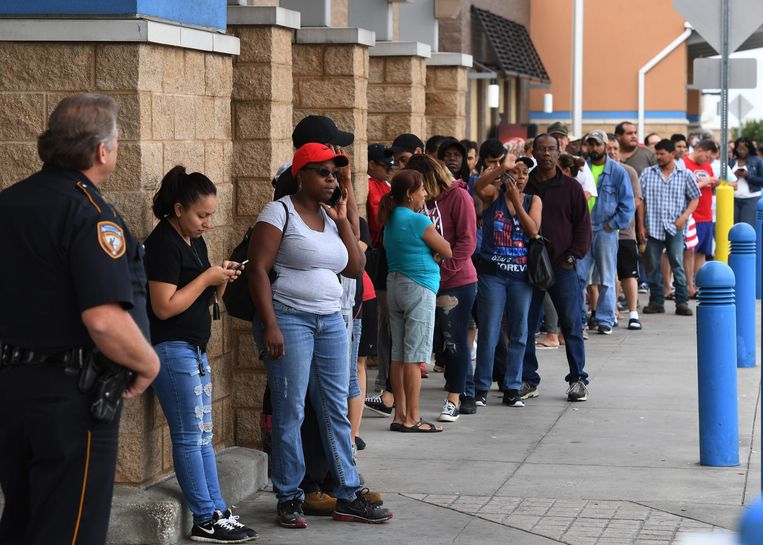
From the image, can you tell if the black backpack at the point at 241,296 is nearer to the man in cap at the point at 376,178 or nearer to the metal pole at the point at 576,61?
the man in cap at the point at 376,178

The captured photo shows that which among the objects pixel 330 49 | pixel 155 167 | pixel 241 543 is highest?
pixel 330 49

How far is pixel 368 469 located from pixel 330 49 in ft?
11.7

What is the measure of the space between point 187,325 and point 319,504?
1352 millimetres

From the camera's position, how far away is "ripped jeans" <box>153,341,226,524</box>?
20.8 ft

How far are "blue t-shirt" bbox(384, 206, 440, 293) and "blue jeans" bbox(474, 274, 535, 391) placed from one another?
110cm

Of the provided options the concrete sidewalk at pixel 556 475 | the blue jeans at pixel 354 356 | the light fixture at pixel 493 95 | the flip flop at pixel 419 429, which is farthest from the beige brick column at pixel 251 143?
the light fixture at pixel 493 95

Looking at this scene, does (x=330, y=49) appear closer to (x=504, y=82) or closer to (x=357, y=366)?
(x=357, y=366)

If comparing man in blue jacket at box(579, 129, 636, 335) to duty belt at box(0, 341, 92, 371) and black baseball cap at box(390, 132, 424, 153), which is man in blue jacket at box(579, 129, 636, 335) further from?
duty belt at box(0, 341, 92, 371)

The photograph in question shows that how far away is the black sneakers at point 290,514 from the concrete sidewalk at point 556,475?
4 centimetres

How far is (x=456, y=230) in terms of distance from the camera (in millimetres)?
9633

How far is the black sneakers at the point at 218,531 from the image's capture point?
653 centimetres

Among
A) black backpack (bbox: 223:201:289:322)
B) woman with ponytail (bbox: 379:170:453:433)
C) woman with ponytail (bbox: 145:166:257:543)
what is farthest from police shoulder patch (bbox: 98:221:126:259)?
woman with ponytail (bbox: 379:170:453:433)

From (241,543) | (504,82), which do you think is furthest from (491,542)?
(504,82)

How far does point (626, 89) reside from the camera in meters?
36.1
